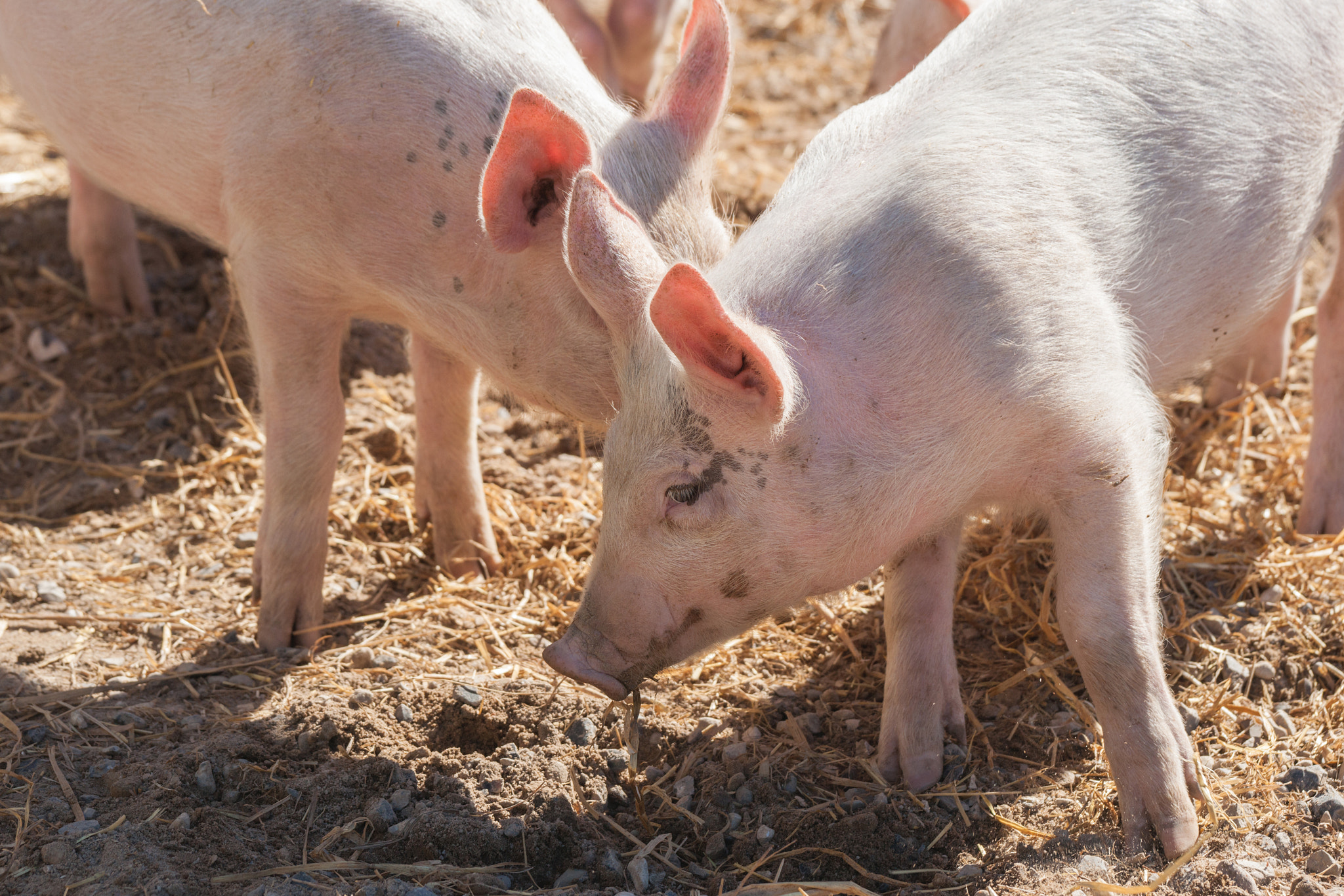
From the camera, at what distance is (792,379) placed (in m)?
2.54

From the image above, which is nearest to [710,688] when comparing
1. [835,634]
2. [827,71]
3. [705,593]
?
[835,634]

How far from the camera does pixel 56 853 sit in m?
2.68

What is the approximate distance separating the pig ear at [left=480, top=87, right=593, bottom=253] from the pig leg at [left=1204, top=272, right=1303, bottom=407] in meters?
3.06

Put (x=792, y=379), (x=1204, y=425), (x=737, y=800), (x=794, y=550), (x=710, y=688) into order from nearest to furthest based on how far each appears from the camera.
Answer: (x=792, y=379)
(x=794, y=550)
(x=737, y=800)
(x=710, y=688)
(x=1204, y=425)

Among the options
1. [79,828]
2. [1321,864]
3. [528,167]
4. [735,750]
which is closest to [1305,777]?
[1321,864]

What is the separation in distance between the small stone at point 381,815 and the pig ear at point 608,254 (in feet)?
4.09

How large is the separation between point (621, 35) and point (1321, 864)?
4492mm

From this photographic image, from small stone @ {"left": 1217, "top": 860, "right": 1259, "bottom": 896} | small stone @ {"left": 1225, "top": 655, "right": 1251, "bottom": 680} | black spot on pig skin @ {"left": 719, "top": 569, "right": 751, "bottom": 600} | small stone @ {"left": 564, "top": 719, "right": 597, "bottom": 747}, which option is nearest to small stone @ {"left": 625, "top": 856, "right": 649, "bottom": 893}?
small stone @ {"left": 564, "top": 719, "right": 597, "bottom": 747}

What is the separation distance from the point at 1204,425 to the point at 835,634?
1.97 meters

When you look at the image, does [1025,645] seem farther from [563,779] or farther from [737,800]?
[563,779]

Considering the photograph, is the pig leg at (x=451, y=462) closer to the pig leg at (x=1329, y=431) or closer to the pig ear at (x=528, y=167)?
the pig ear at (x=528, y=167)

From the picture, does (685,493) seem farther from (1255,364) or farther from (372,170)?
Answer: (1255,364)

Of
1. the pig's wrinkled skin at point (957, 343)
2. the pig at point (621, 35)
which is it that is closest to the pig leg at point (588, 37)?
the pig at point (621, 35)

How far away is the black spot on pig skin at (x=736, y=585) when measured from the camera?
275cm
